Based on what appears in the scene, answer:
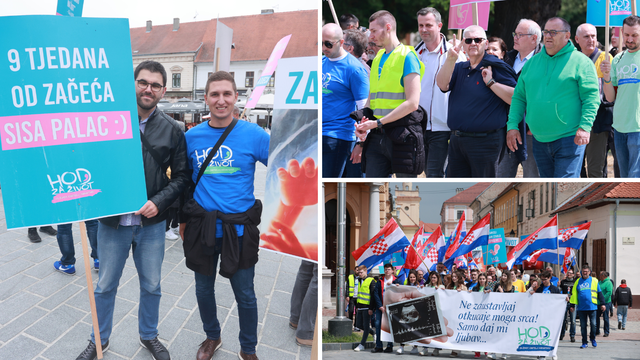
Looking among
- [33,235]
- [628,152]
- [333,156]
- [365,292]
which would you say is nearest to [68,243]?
[33,235]

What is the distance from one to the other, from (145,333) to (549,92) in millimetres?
3510

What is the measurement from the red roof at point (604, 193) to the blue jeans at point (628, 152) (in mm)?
295

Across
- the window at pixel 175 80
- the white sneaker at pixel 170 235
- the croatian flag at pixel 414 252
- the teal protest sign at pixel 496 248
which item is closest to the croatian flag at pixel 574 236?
the teal protest sign at pixel 496 248

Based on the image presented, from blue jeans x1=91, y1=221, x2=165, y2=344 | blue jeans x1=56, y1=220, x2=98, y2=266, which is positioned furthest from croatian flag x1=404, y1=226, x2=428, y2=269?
blue jeans x1=56, y1=220, x2=98, y2=266

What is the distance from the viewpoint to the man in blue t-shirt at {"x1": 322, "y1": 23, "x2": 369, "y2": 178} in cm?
451

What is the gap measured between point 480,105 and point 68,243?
3458 mm

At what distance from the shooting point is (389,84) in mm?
4277

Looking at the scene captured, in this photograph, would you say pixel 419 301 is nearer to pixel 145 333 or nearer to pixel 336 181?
pixel 336 181

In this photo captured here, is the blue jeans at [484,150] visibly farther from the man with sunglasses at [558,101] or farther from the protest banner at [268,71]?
the protest banner at [268,71]

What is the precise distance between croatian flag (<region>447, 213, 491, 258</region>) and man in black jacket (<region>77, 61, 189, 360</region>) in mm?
3734

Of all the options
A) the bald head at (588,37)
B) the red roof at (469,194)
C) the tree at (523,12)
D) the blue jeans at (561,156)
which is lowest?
the red roof at (469,194)

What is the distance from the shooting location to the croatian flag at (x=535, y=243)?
629 centimetres

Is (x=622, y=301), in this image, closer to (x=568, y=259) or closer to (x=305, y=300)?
(x=568, y=259)

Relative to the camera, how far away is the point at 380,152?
4414mm
